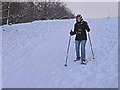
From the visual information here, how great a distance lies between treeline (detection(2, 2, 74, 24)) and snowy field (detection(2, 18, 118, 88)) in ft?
40.3

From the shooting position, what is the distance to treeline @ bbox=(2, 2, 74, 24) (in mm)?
35656

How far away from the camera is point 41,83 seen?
501 inches

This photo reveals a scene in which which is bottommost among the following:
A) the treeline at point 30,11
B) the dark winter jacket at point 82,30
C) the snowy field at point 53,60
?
the snowy field at point 53,60

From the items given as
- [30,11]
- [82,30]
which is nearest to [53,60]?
[82,30]

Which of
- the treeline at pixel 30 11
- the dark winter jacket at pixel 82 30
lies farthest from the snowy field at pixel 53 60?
the treeline at pixel 30 11

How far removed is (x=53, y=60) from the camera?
1560 cm

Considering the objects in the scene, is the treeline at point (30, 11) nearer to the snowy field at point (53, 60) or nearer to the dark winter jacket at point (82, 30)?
the snowy field at point (53, 60)

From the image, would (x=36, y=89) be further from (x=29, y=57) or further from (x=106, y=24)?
(x=106, y=24)

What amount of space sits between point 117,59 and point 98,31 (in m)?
6.64

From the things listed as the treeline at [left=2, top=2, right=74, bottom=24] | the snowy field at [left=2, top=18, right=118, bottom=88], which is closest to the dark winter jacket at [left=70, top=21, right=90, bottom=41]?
the snowy field at [left=2, top=18, right=118, bottom=88]

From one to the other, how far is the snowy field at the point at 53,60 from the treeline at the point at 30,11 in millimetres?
12298

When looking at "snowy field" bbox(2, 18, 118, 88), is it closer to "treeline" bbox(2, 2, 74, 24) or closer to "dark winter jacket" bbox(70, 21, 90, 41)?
"dark winter jacket" bbox(70, 21, 90, 41)

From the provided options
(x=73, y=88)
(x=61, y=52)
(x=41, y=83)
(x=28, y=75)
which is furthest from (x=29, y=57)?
(x=73, y=88)

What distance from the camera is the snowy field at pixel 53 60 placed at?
12.7m
